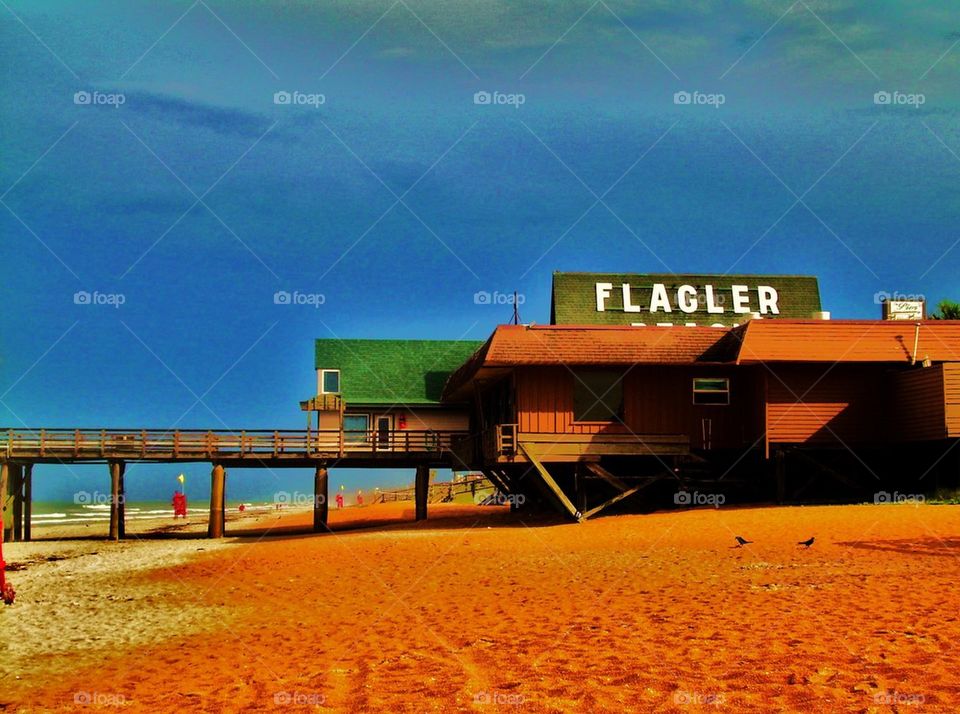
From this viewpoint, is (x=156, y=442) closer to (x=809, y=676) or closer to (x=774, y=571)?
(x=774, y=571)

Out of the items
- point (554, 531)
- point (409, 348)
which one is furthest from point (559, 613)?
point (409, 348)

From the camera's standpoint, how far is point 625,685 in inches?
391

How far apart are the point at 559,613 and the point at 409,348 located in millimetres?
32207

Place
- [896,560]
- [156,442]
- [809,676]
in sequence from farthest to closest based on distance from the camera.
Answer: [156,442]
[896,560]
[809,676]

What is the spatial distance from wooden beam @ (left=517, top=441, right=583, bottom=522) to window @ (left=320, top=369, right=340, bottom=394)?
15762 mm

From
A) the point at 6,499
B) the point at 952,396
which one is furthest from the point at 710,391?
the point at 6,499

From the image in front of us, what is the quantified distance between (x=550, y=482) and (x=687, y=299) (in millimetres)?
16249

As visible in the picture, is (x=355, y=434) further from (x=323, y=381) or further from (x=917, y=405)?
(x=917, y=405)

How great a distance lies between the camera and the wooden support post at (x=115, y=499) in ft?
123
